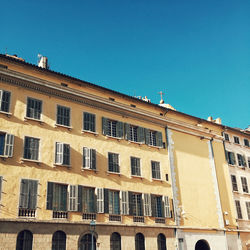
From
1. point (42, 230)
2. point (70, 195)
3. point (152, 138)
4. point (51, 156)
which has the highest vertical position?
point (152, 138)

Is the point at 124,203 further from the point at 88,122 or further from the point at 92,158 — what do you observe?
the point at 88,122

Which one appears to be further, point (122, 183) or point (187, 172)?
point (187, 172)

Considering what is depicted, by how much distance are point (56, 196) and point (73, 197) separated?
3.87 feet

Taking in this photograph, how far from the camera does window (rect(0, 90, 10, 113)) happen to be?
22.8 metres

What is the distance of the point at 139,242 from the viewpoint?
26078 millimetres

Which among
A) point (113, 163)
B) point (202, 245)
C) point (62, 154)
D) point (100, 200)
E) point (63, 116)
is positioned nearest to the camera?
point (62, 154)

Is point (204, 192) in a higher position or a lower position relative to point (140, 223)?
higher

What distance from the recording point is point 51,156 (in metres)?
23.7

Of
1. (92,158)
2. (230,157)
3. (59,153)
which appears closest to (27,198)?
(59,153)

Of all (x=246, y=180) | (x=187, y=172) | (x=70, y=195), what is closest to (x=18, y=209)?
(x=70, y=195)

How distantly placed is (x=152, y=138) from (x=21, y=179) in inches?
520

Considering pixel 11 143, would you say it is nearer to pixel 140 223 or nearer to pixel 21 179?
pixel 21 179

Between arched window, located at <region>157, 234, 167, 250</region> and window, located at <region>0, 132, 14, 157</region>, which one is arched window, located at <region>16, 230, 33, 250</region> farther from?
arched window, located at <region>157, 234, 167, 250</region>

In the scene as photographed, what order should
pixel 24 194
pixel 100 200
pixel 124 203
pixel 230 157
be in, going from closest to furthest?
pixel 24 194
pixel 100 200
pixel 124 203
pixel 230 157
